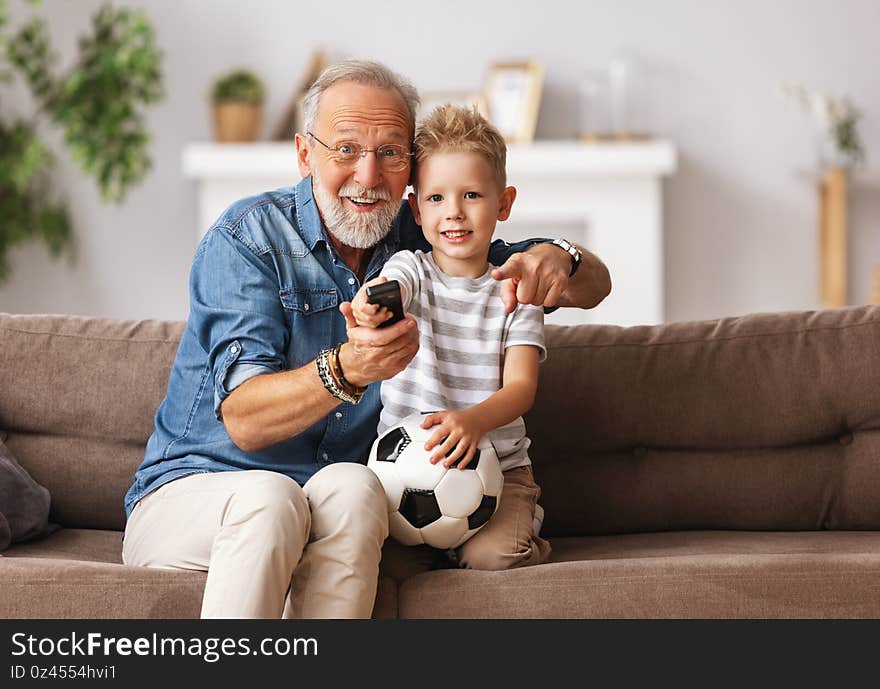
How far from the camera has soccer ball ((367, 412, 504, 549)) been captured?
1.67 m

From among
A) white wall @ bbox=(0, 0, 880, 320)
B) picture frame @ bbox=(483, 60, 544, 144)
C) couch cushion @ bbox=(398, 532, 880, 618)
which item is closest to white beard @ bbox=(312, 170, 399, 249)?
couch cushion @ bbox=(398, 532, 880, 618)

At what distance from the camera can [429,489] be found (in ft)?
5.48

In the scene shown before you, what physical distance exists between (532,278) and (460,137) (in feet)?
0.85

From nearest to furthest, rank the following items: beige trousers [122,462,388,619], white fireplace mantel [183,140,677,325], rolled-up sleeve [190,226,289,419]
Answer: beige trousers [122,462,388,619]
rolled-up sleeve [190,226,289,419]
white fireplace mantel [183,140,677,325]

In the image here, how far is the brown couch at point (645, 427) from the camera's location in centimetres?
209

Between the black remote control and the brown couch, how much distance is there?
581 millimetres

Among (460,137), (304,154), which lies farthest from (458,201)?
(304,154)

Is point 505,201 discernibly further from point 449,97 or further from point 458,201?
point 449,97

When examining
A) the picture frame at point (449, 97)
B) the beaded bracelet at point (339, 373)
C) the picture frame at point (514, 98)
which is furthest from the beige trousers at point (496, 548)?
the picture frame at point (449, 97)

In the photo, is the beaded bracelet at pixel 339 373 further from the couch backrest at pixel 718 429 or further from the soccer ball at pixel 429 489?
the couch backrest at pixel 718 429

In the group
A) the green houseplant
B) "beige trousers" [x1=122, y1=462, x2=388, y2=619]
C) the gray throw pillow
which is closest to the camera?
"beige trousers" [x1=122, y1=462, x2=388, y2=619]

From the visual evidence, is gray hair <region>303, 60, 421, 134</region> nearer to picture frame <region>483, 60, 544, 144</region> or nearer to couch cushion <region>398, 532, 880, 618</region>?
couch cushion <region>398, 532, 880, 618</region>
